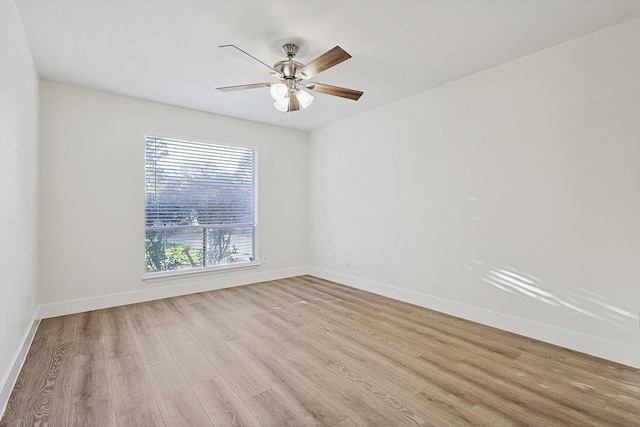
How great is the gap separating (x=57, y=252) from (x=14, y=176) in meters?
1.58

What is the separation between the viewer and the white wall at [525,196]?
2334mm

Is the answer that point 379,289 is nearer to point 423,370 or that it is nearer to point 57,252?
point 423,370

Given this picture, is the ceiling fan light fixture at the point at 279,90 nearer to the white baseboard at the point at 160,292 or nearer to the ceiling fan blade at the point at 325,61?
the ceiling fan blade at the point at 325,61

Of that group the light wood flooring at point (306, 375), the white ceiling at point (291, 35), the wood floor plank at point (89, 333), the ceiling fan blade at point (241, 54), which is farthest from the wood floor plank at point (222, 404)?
the white ceiling at point (291, 35)

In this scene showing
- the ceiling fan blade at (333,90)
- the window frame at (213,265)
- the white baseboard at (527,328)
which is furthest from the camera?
Result: the window frame at (213,265)

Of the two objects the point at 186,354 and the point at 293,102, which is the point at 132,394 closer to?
the point at 186,354

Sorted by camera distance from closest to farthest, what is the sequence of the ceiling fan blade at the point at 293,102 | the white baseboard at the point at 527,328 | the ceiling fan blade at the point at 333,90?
1. the white baseboard at the point at 527,328
2. the ceiling fan blade at the point at 333,90
3. the ceiling fan blade at the point at 293,102

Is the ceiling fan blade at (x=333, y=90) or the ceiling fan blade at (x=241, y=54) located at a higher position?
the ceiling fan blade at (x=241, y=54)

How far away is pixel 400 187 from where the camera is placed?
3.95 metres

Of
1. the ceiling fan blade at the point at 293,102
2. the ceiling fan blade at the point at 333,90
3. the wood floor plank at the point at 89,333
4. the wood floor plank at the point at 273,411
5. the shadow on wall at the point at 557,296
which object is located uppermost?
the ceiling fan blade at the point at 333,90

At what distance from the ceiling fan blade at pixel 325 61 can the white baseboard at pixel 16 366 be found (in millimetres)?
2883

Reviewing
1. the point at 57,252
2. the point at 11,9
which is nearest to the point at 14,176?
the point at 11,9

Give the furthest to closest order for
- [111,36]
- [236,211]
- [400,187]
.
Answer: [236,211] < [400,187] < [111,36]

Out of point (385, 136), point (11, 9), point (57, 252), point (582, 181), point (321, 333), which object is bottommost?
point (321, 333)
